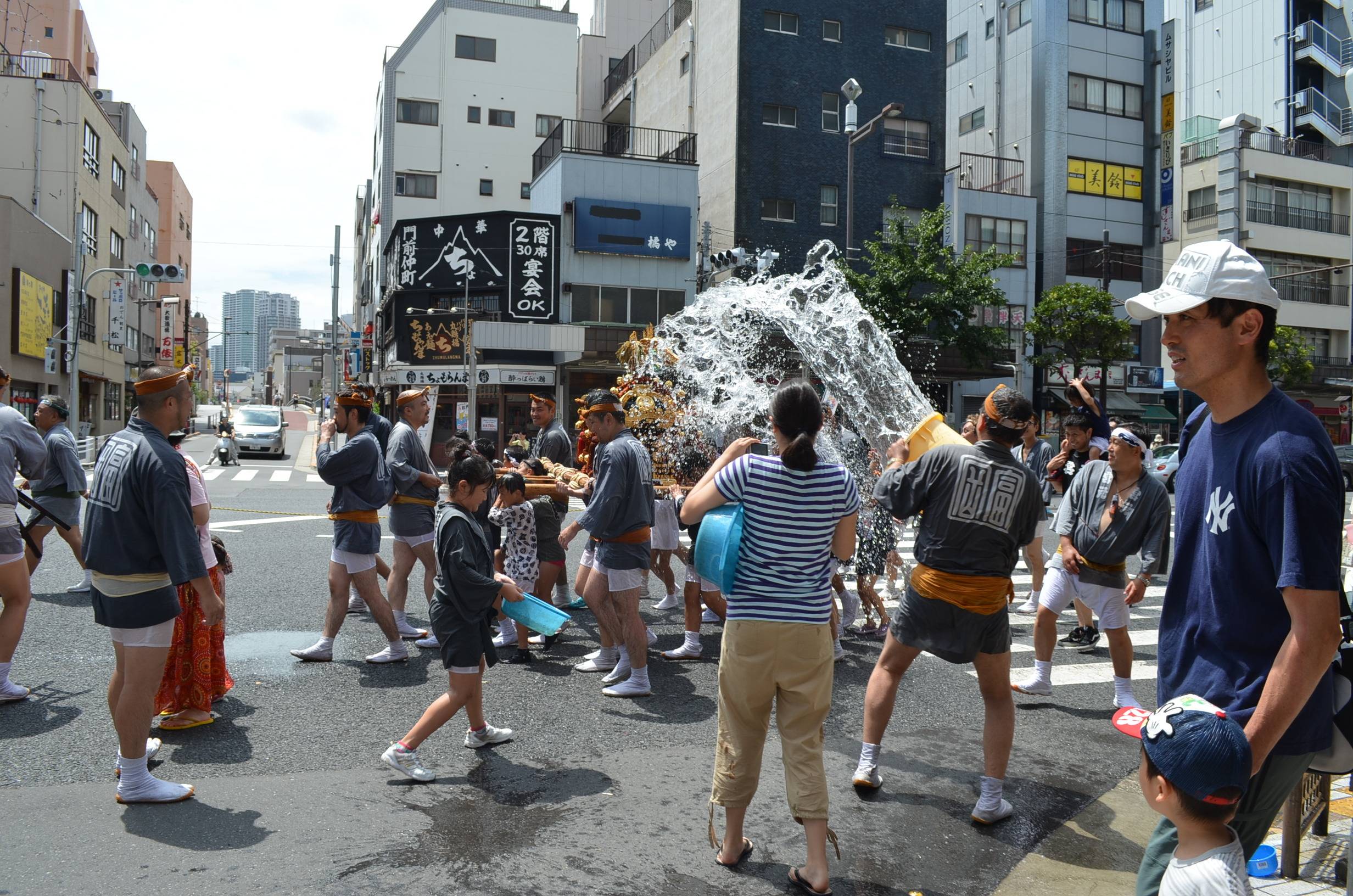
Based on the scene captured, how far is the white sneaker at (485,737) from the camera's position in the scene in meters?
Result: 5.15

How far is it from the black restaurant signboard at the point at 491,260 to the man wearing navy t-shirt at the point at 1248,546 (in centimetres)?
3036

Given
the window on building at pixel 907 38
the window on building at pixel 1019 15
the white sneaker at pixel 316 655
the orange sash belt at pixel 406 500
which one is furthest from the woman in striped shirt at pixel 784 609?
the window on building at pixel 1019 15

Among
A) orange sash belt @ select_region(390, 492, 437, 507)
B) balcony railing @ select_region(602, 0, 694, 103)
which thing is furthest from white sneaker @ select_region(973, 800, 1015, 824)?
balcony railing @ select_region(602, 0, 694, 103)

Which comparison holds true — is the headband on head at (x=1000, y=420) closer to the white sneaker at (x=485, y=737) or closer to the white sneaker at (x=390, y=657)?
the white sneaker at (x=485, y=737)

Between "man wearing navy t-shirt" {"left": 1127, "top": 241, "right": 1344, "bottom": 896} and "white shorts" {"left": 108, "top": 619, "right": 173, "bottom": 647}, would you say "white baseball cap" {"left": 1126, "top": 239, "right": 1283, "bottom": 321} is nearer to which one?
"man wearing navy t-shirt" {"left": 1127, "top": 241, "right": 1344, "bottom": 896}

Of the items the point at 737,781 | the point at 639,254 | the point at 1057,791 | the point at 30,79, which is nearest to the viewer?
the point at 737,781

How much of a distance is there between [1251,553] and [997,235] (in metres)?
37.5

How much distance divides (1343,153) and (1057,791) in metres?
49.6

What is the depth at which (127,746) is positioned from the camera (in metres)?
4.26

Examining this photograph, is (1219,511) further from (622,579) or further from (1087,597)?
(622,579)

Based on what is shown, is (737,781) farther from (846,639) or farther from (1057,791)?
(846,639)

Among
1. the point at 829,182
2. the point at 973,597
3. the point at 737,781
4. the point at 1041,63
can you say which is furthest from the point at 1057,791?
the point at 1041,63

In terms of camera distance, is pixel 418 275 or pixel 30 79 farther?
pixel 30 79

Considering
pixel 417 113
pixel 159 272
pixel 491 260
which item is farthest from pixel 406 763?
pixel 417 113
